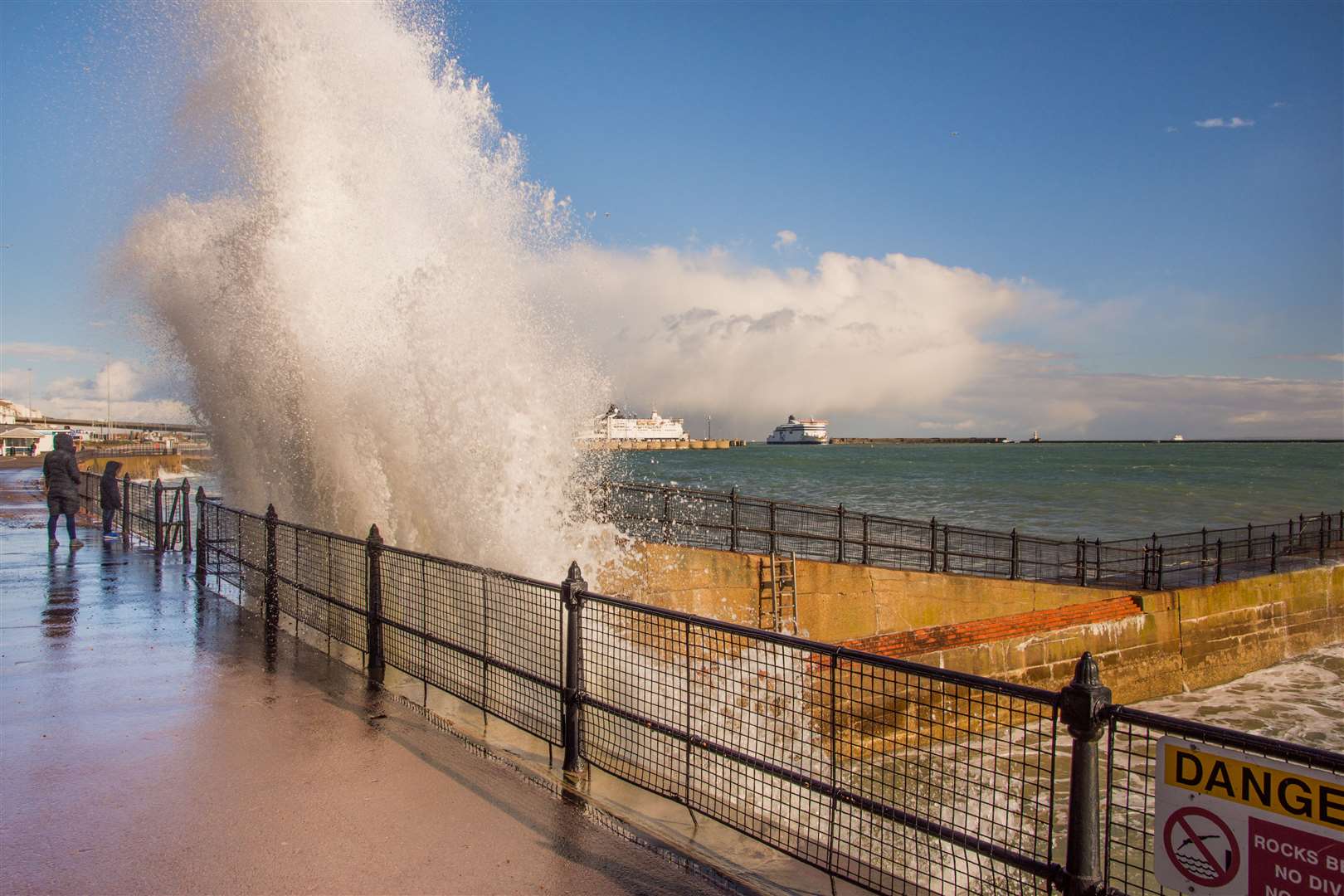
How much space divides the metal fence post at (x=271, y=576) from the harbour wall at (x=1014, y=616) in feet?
15.2

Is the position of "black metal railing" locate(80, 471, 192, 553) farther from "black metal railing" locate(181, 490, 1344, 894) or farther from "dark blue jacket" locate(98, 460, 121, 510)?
"black metal railing" locate(181, 490, 1344, 894)

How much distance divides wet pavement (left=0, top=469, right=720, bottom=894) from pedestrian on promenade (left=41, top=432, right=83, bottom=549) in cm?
900

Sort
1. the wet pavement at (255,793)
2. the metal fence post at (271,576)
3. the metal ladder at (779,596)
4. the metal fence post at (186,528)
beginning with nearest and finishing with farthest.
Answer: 1. the wet pavement at (255,793)
2. the metal fence post at (271,576)
3. the metal ladder at (779,596)
4. the metal fence post at (186,528)

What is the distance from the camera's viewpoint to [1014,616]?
13.5m

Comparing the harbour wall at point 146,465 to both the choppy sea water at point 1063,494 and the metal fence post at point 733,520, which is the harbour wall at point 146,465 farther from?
the metal fence post at point 733,520

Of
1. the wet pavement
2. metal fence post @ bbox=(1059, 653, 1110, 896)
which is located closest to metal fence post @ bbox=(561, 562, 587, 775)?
the wet pavement

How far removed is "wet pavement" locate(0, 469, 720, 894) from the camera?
13.3ft

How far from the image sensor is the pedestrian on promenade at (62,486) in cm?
1608

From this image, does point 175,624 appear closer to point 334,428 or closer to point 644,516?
point 334,428

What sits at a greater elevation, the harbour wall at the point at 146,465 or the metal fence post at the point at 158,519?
the metal fence post at the point at 158,519

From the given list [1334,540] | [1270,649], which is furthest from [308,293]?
[1334,540]

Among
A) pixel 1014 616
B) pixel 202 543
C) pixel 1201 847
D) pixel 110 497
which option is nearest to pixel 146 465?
pixel 110 497

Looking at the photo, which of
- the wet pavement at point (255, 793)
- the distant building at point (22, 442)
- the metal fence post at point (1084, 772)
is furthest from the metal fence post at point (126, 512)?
the distant building at point (22, 442)

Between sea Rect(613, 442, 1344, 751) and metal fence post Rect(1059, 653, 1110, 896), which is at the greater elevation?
metal fence post Rect(1059, 653, 1110, 896)
